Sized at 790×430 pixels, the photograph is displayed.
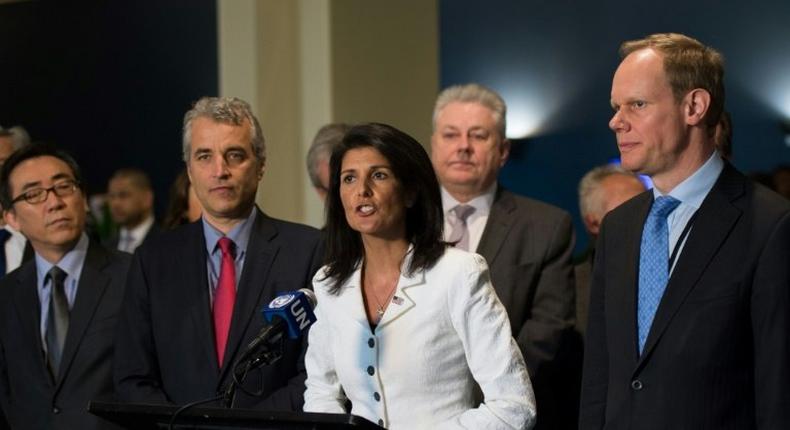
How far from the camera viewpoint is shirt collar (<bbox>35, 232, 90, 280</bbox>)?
14.5 feet

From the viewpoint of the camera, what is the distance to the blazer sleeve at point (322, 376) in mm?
3395

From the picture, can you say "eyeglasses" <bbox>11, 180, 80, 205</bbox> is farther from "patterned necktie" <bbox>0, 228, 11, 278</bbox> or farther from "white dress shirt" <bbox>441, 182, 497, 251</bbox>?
"white dress shirt" <bbox>441, 182, 497, 251</bbox>

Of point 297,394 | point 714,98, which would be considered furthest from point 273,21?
point 714,98

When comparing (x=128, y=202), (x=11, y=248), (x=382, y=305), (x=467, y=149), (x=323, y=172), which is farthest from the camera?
(x=128, y=202)

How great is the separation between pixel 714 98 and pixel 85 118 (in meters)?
8.07

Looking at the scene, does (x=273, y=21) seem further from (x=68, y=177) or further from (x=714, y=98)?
(x=714, y=98)

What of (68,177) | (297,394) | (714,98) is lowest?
(297,394)

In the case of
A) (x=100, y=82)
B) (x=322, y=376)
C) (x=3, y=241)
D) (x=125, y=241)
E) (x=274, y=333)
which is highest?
(x=100, y=82)

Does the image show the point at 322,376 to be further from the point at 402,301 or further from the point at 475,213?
the point at 475,213

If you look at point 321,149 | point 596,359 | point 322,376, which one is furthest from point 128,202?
point 596,359

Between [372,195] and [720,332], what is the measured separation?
0.92 metres

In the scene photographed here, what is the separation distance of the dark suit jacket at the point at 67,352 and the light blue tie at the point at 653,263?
188cm

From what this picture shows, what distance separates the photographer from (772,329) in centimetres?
289

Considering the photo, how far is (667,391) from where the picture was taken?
9.87 ft
